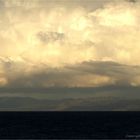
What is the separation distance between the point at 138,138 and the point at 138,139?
6.00 feet

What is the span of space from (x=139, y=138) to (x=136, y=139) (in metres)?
2.47

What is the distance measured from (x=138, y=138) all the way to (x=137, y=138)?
24 centimetres

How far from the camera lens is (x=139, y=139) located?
218ft

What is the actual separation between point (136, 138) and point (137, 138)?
293mm

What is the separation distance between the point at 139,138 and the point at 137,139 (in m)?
2.00

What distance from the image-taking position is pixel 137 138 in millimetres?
68375

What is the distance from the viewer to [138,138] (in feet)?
225

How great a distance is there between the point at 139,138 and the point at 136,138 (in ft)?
2.33

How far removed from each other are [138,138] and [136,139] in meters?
2.31

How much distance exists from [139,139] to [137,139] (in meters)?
0.32

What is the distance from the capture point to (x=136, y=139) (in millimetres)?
66312

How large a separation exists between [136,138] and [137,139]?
1.38 metres

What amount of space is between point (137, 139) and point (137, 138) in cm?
164
